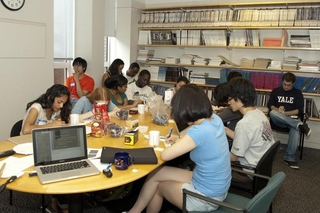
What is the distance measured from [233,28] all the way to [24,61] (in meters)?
3.47

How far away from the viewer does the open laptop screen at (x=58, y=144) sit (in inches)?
66.4

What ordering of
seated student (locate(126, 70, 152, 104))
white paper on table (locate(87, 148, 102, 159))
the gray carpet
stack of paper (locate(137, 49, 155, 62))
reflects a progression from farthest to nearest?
1. stack of paper (locate(137, 49, 155, 62))
2. seated student (locate(126, 70, 152, 104))
3. the gray carpet
4. white paper on table (locate(87, 148, 102, 159))

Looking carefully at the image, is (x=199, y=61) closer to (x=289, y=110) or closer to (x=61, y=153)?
(x=289, y=110)

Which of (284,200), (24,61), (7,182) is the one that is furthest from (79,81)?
(284,200)

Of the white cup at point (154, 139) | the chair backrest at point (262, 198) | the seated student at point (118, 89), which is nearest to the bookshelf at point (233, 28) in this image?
the seated student at point (118, 89)

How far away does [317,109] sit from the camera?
488 cm

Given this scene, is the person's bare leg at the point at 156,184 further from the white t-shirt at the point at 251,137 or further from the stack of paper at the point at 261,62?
the stack of paper at the point at 261,62

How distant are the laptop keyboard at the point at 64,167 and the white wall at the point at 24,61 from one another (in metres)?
2.30

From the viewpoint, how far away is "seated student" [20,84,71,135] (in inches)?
102

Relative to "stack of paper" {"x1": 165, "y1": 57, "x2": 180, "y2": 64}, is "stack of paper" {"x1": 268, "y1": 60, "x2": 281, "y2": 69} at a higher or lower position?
lower

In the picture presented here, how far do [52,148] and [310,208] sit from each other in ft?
8.54

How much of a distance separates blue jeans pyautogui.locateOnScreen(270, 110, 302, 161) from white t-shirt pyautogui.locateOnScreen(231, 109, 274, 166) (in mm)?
2072

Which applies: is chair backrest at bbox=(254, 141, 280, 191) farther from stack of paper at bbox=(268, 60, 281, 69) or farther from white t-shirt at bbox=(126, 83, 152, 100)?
stack of paper at bbox=(268, 60, 281, 69)

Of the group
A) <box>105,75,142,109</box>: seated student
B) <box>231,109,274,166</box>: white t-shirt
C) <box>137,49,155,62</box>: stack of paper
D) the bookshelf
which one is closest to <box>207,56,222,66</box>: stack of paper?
the bookshelf
